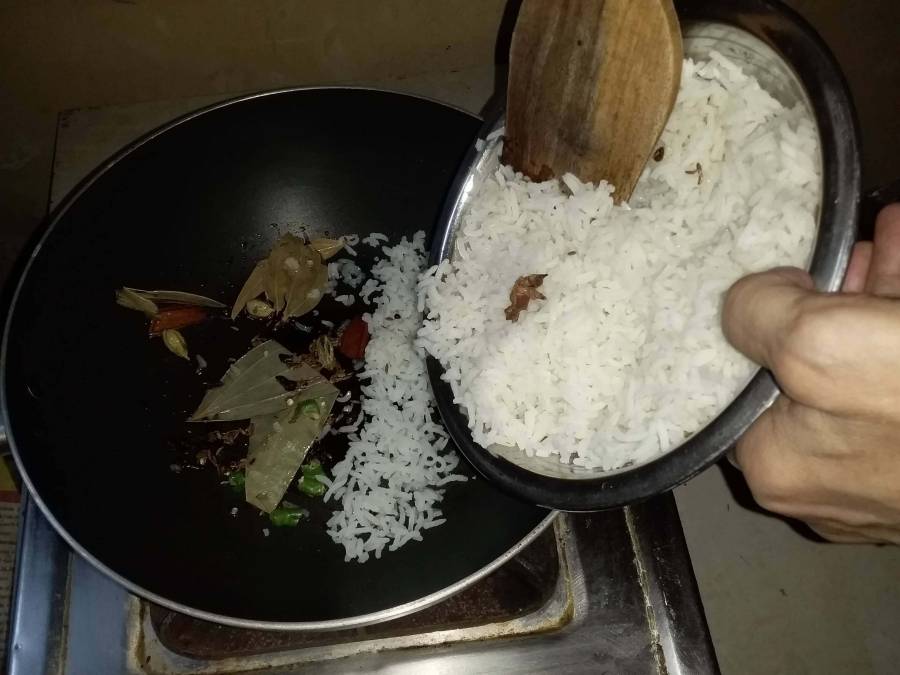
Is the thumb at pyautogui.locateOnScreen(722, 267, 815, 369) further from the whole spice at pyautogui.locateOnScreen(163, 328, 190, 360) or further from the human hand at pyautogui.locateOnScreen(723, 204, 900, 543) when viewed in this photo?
the whole spice at pyautogui.locateOnScreen(163, 328, 190, 360)

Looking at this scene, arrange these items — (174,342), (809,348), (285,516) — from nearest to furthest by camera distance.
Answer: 1. (809,348)
2. (285,516)
3. (174,342)

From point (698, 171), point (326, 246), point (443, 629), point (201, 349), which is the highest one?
point (326, 246)

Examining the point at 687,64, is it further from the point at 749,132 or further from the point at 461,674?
the point at 461,674

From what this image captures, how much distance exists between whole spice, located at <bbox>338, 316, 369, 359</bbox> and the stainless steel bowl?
1.22 feet

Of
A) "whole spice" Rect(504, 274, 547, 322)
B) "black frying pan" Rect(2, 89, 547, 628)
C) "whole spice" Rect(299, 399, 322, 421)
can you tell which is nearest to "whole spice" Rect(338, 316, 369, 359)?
"whole spice" Rect(299, 399, 322, 421)

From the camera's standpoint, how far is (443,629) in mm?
1195

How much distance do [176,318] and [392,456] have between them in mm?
586

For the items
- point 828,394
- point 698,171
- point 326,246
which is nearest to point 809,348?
point 828,394

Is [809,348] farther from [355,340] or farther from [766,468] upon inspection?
[355,340]

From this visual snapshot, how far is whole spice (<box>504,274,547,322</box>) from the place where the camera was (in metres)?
1.04

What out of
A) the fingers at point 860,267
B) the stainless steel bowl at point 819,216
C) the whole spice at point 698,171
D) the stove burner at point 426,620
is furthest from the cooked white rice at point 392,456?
the fingers at point 860,267

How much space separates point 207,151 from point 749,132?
3.78ft

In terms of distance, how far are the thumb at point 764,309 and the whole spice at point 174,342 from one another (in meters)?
1.15

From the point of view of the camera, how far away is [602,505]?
2.81 ft
